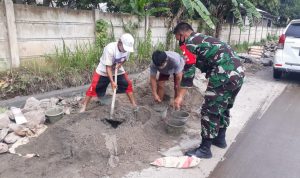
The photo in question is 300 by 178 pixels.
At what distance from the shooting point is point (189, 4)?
348 inches

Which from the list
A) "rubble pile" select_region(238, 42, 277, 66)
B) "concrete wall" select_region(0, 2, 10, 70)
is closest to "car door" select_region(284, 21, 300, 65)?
"rubble pile" select_region(238, 42, 277, 66)

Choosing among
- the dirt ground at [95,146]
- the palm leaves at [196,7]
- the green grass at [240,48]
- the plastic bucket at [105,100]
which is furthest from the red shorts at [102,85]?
the green grass at [240,48]

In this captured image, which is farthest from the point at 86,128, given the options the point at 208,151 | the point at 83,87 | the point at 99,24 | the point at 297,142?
the point at 99,24

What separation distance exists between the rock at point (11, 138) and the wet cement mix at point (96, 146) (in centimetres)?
30

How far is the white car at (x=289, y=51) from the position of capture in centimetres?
853

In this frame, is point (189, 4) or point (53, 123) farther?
point (189, 4)

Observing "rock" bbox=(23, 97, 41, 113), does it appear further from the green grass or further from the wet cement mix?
the green grass

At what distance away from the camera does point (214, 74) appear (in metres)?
3.87

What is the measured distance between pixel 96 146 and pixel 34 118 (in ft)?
4.67

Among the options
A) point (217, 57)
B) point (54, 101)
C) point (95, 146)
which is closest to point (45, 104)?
point (54, 101)

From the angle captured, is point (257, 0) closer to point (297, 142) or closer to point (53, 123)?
point (297, 142)

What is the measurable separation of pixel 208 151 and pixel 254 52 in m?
12.0

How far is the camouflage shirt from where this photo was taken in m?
3.82

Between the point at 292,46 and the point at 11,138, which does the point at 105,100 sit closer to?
the point at 11,138
